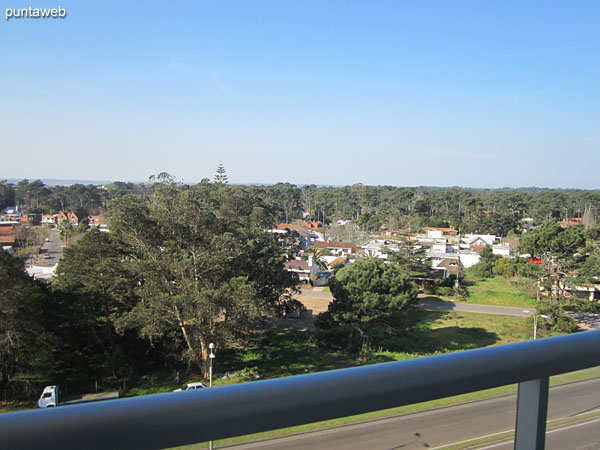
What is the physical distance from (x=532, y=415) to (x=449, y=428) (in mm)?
119

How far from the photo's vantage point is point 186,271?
1007 centimetres

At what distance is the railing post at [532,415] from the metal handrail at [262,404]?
0.03 m

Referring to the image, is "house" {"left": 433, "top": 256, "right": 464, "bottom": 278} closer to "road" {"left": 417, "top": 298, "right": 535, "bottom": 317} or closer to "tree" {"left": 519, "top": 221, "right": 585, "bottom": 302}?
"road" {"left": 417, "top": 298, "right": 535, "bottom": 317}

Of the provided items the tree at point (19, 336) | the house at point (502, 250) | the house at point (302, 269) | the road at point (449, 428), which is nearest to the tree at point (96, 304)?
the tree at point (19, 336)

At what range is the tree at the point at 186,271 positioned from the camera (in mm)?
9312

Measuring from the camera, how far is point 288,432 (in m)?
0.51

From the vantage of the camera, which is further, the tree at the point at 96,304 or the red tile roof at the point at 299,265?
the red tile roof at the point at 299,265

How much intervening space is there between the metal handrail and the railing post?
0.03 metres

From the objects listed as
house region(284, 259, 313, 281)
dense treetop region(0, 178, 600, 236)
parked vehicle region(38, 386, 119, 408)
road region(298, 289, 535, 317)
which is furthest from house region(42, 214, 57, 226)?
parked vehicle region(38, 386, 119, 408)

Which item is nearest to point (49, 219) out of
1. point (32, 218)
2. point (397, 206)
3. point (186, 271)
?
point (32, 218)

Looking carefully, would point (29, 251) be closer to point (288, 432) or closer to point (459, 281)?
point (459, 281)

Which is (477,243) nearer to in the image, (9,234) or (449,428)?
(9,234)

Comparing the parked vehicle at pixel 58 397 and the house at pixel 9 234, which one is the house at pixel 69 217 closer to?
the house at pixel 9 234

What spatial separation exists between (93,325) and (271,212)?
5.63m
